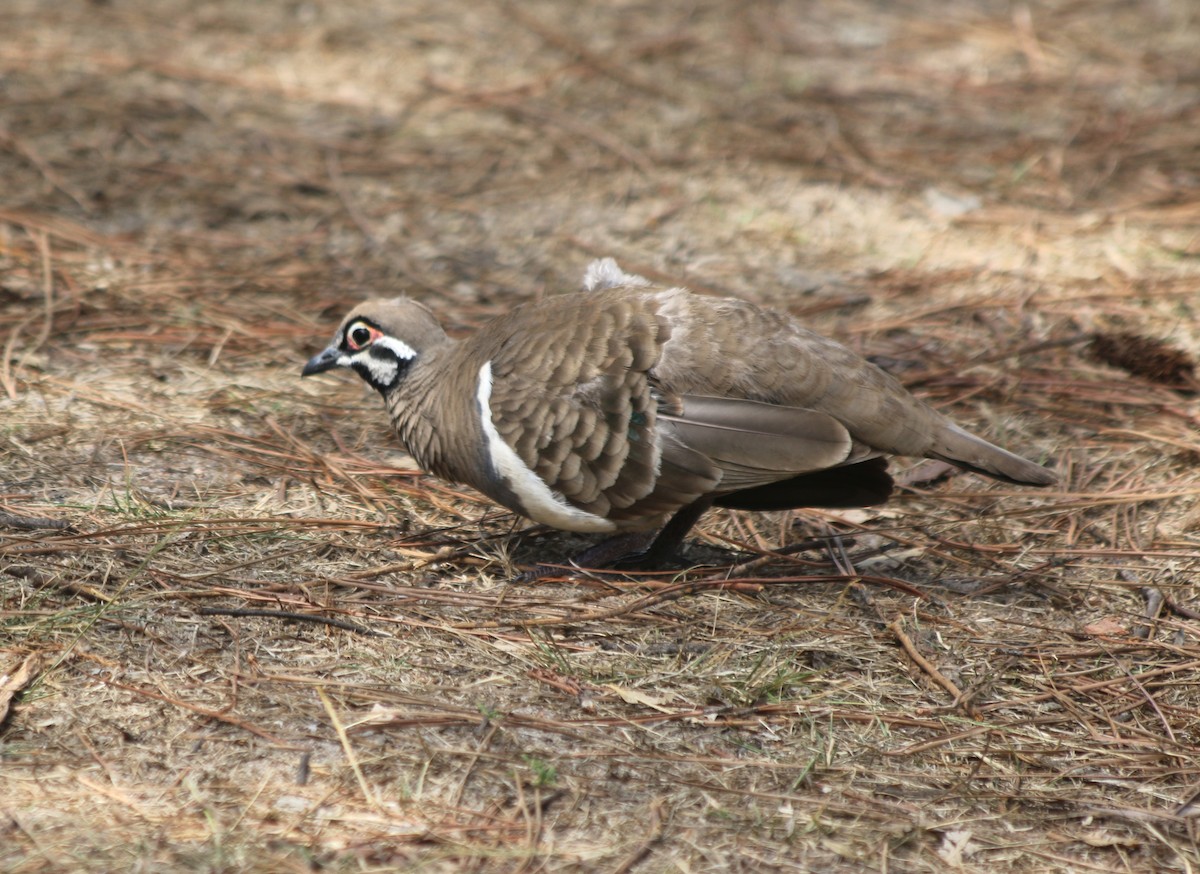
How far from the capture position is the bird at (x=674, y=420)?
3916 mm

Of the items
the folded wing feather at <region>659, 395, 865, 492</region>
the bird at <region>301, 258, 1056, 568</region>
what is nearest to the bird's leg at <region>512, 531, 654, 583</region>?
the bird at <region>301, 258, 1056, 568</region>

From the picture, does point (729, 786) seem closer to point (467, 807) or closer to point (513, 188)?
point (467, 807)

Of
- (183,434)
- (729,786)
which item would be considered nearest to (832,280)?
(183,434)

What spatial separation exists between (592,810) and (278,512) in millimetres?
1736

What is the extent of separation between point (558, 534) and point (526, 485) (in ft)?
1.92

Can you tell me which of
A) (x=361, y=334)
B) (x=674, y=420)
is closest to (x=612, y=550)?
(x=674, y=420)

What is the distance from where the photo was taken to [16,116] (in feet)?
22.8

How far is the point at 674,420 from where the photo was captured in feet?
12.9

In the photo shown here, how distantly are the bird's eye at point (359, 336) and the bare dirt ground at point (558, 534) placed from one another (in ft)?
1.47

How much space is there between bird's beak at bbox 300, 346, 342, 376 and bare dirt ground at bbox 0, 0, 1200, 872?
1.04ft

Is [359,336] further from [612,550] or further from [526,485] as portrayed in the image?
[612,550]

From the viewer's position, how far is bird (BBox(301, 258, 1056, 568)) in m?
3.92

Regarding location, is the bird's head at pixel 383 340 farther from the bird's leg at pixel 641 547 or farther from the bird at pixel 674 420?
the bird's leg at pixel 641 547

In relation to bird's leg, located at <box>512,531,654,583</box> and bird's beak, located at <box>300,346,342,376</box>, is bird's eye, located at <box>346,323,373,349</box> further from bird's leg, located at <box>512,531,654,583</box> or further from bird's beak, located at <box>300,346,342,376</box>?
bird's leg, located at <box>512,531,654,583</box>
